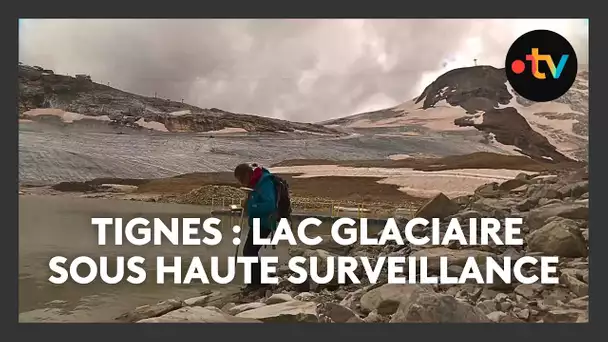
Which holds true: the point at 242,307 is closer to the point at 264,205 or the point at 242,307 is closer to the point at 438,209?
the point at 264,205

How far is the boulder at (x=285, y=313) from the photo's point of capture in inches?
177

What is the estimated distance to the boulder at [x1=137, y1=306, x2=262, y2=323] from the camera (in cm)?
451

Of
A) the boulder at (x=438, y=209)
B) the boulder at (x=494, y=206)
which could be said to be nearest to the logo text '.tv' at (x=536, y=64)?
the boulder at (x=494, y=206)

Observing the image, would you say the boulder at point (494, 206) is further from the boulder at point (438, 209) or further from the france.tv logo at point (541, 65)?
the france.tv logo at point (541, 65)

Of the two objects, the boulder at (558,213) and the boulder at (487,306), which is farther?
the boulder at (558,213)

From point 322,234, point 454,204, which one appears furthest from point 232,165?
point 454,204

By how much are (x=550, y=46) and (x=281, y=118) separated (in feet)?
7.01

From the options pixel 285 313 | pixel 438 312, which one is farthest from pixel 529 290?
pixel 285 313

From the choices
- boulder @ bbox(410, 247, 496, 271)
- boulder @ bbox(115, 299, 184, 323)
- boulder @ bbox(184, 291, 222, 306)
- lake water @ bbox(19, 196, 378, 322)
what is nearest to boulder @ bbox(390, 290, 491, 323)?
boulder @ bbox(410, 247, 496, 271)

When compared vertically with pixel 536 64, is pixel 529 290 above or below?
below

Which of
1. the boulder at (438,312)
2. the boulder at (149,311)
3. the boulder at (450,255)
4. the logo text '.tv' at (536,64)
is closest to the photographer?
the boulder at (438,312)

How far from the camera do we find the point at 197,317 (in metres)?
4.53

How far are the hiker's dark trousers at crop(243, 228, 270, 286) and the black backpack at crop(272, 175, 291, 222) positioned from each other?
6.9 inches

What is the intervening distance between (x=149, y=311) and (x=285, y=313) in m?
1.00
